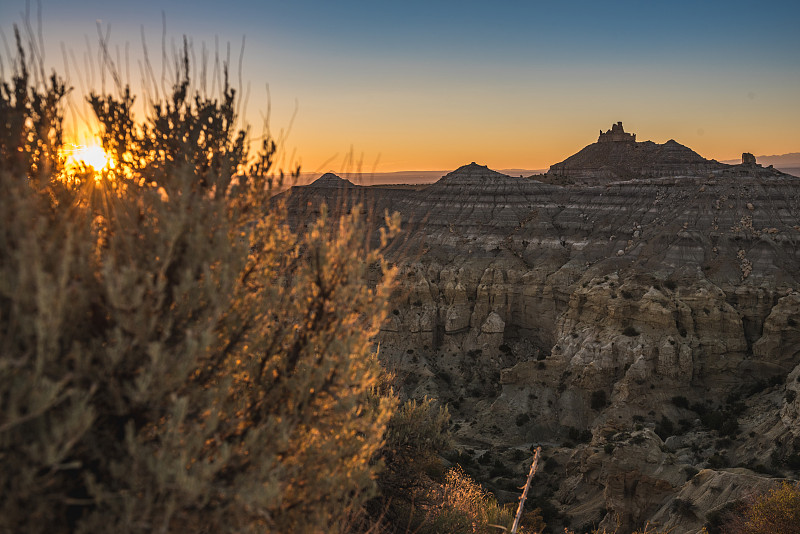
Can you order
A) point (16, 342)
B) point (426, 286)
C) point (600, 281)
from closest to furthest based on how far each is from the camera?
1. point (16, 342)
2. point (600, 281)
3. point (426, 286)

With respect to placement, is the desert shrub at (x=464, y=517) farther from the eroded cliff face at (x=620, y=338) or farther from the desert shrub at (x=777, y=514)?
the desert shrub at (x=777, y=514)

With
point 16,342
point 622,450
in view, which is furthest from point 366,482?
point 622,450

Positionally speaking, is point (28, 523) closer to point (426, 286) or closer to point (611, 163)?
point (426, 286)

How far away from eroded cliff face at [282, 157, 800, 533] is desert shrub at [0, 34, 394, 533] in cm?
1270

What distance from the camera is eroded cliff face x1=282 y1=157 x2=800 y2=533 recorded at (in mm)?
25969

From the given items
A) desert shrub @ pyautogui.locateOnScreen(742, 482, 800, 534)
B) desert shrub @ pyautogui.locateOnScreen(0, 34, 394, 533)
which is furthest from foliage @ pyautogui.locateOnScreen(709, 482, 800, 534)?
desert shrub @ pyautogui.locateOnScreen(0, 34, 394, 533)

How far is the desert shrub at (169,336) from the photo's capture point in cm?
404

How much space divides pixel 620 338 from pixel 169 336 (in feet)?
135

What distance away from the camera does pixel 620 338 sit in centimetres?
4050

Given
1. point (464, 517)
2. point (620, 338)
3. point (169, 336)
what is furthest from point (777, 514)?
point (620, 338)

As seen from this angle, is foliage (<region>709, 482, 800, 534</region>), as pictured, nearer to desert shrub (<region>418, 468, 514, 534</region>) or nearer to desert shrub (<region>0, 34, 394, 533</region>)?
desert shrub (<region>418, 468, 514, 534</region>)

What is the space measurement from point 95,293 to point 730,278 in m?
48.9

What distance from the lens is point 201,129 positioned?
6.60 meters

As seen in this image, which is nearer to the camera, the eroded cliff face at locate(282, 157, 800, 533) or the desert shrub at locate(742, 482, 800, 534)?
the desert shrub at locate(742, 482, 800, 534)
